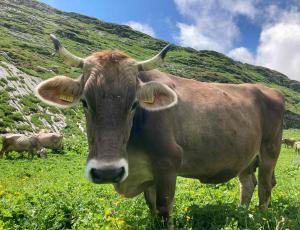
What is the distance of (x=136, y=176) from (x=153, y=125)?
92 centimetres

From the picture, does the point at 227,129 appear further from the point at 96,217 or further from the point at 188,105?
the point at 96,217

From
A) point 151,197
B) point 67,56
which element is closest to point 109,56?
point 67,56

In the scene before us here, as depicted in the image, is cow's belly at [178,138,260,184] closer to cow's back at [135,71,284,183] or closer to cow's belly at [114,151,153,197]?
cow's back at [135,71,284,183]

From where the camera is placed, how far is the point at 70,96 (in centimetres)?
674

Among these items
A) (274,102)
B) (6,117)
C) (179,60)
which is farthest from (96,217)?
(179,60)

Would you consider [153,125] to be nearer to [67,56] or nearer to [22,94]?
[67,56]

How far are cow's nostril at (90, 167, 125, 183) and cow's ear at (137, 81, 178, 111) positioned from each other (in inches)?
60.8

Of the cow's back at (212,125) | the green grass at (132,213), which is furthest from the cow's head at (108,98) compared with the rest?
the green grass at (132,213)

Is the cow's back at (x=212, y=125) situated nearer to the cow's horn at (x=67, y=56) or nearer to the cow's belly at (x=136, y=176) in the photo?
the cow's belly at (x=136, y=176)

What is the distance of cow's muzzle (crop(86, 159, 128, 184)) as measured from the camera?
548cm

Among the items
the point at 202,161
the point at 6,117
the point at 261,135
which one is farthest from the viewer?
the point at 6,117

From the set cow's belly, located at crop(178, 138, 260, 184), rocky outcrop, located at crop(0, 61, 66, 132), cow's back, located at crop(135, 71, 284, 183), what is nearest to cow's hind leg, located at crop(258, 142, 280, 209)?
cow's back, located at crop(135, 71, 284, 183)

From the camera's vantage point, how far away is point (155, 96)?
272 inches

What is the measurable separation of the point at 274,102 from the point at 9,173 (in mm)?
14667
